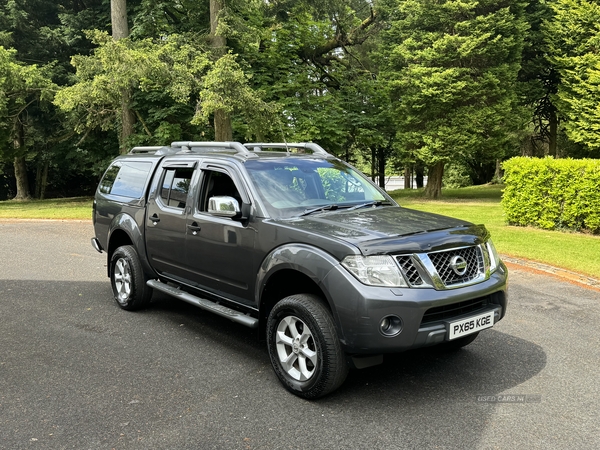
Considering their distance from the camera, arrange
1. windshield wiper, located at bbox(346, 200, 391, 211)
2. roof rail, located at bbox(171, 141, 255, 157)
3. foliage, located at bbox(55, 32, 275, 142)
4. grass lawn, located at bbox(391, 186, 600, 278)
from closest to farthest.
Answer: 1. windshield wiper, located at bbox(346, 200, 391, 211)
2. roof rail, located at bbox(171, 141, 255, 157)
3. grass lawn, located at bbox(391, 186, 600, 278)
4. foliage, located at bbox(55, 32, 275, 142)

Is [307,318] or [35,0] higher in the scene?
[35,0]

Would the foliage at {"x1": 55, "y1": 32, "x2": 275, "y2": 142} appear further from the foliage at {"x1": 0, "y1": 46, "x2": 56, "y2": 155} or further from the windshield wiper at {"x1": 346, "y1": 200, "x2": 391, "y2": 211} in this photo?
the windshield wiper at {"x1": 346, "y1": 200, "x2": 391, "y2": 211}

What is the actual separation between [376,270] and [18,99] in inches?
865

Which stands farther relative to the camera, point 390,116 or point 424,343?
point 390,116

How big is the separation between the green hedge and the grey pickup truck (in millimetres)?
8995

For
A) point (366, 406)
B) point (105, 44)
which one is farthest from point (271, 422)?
point (105, 44)

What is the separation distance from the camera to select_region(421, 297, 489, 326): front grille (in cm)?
376

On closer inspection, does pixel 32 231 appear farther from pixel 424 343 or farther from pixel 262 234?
pixel 424 343

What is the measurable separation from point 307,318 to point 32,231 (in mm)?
12267

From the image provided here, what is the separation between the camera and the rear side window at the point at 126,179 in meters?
6.23

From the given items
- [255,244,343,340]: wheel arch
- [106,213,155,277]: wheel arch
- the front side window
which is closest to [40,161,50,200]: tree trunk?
[106,213,155,277]: wheel arch

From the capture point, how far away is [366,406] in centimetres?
381

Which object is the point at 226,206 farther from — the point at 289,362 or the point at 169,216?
the point at 289,362

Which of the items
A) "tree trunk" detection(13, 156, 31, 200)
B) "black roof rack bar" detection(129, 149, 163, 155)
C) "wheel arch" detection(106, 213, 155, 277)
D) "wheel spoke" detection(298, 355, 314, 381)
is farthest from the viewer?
"tree trunk" detection(13, 156, 31, 200)
